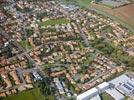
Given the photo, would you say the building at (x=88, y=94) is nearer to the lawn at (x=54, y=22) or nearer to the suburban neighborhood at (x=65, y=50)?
the suburban neighborhood at (x=65, y=50)

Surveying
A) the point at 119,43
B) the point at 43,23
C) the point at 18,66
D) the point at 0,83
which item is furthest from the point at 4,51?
the point at 119,43

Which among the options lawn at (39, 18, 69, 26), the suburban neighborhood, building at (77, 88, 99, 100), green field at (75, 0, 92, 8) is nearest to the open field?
the suburban neighborhood

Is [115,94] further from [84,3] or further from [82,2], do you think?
[82,2]

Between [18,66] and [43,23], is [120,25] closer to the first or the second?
[43,23]

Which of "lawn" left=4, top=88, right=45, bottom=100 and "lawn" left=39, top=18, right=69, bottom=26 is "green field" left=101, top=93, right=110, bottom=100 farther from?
"lawn" left=39, top=18, right=69, bottom=26

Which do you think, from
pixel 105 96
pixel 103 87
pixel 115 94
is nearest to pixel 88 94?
pixel 105 96

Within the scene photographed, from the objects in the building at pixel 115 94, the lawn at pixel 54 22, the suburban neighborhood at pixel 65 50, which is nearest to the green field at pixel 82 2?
the suburban neighborhood at pixel 65 50

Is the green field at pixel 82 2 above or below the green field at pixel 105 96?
above
